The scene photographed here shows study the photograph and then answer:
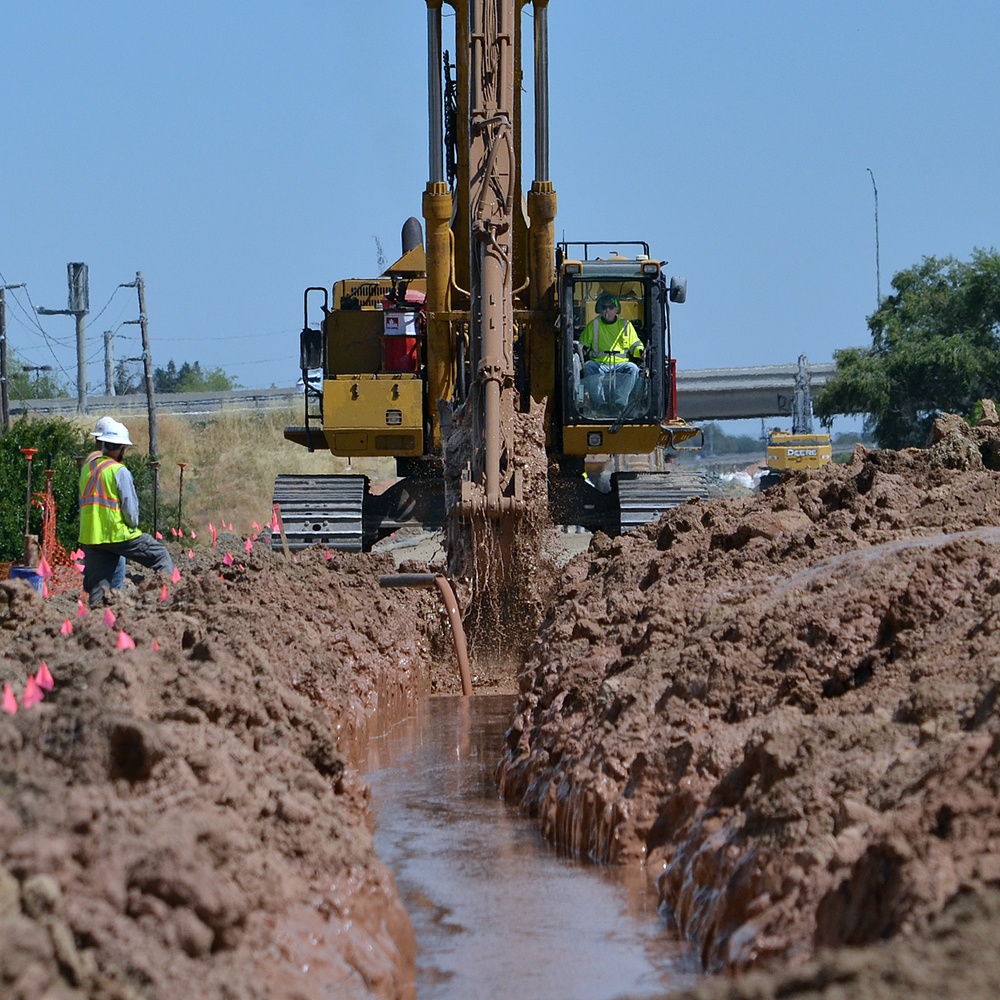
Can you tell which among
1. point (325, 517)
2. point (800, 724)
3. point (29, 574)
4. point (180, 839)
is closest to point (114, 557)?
point (325, 517)

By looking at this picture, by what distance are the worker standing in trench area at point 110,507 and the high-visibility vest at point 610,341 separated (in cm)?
471

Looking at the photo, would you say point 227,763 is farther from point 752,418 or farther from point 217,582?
point 752,418

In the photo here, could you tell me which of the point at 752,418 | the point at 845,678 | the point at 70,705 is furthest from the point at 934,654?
the point at 752,418

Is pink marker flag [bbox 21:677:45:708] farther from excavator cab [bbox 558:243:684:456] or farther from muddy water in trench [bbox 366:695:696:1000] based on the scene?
excavator cab [bbox 558:243:684:456]

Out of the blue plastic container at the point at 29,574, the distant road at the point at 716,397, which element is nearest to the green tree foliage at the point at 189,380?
the distant road at the point at 716,397

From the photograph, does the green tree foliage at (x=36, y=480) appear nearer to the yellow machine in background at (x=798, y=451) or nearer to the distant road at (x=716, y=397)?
the yellow machine in background at (x=798, y=451)

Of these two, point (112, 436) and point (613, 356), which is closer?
point (112, 436)

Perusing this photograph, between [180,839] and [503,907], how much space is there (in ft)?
7.64

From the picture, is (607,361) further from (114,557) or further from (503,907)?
(503,907)

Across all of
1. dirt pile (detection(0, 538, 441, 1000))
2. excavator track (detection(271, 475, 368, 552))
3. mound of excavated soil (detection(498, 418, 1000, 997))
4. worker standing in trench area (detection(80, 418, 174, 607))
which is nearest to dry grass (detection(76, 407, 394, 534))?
excavator track (detection(271, 475, 368, 552))

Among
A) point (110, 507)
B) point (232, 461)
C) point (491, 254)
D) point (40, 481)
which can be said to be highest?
point (491, 254)

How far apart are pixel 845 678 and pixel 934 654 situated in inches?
19.9

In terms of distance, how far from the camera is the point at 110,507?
11.4 m

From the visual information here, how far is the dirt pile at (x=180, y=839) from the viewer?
3566 mm
